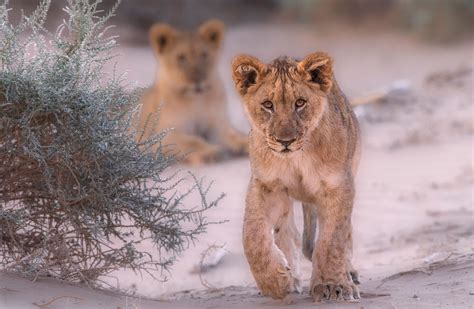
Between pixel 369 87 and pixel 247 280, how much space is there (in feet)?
28.4

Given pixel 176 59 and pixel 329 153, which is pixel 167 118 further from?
pixel 329 153

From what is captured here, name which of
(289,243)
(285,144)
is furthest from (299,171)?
(289,243)

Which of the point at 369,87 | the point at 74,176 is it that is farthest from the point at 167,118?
the point at 74,176

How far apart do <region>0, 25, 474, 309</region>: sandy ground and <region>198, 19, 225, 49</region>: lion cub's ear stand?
54.9 inches

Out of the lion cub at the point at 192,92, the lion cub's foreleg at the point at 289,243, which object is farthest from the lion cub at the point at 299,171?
the lion cub at the point at 192,92

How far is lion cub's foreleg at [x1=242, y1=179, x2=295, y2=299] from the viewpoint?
19.6ft

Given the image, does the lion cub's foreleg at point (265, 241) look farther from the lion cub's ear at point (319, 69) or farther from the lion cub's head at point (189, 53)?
the lion cub's head at point (189, 53)

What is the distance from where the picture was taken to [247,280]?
26.1 ft

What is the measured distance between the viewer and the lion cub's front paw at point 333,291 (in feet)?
19.6

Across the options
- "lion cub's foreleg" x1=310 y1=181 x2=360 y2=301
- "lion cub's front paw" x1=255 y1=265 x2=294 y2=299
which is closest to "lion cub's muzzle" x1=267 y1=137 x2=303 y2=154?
"lion cub's foreleg" x1=310 y1=181 x2=360 y2=301

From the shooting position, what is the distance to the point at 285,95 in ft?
19.2

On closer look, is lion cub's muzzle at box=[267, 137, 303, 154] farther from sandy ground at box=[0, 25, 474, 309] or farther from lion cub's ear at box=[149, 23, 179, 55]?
lion cub's ear at box=[149, 23, 179, 55]

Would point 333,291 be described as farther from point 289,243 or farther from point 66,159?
point 66,159

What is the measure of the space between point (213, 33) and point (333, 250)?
262 inches
